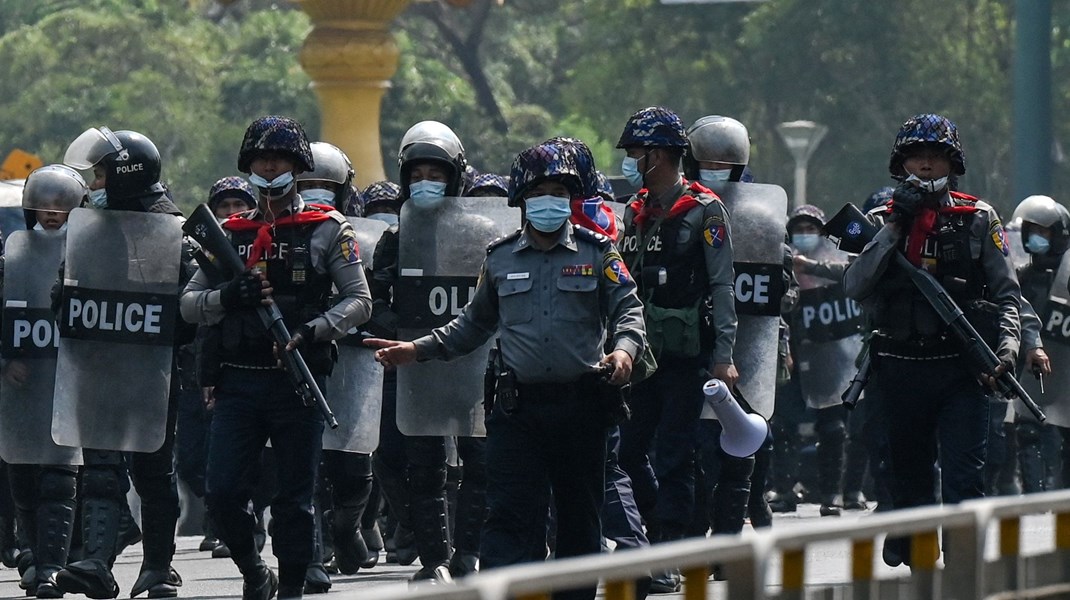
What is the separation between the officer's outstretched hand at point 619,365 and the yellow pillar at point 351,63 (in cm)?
1713

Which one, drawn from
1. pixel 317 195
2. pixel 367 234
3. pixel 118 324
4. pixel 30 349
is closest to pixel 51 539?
pixel 30 349

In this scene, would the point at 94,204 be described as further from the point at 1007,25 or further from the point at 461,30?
the point at 461,30

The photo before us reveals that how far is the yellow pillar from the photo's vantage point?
25.0 m

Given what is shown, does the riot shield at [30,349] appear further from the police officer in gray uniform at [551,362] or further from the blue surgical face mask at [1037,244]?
the blue surgical face mask at [1037,244]

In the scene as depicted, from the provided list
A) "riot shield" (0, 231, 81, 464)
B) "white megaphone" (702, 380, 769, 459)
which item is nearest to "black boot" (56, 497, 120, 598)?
"riot shield" (0, 231, 81, 464)

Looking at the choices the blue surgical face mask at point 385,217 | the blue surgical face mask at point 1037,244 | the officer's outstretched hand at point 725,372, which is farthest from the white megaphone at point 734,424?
the blue surgical face mask at point 1037,244

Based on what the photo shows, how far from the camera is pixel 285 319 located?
891 centimetres

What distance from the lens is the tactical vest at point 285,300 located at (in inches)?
345

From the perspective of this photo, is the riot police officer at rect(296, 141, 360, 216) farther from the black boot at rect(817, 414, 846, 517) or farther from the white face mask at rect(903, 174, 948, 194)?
the black boot at rect(817, 414, 846, 517)

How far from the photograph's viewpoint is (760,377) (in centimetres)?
1040

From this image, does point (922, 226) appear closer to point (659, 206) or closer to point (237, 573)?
point (659, 206)

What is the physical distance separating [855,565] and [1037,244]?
8.09m

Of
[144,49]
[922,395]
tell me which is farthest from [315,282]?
[144,49]

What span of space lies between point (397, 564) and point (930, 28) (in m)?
30.3
